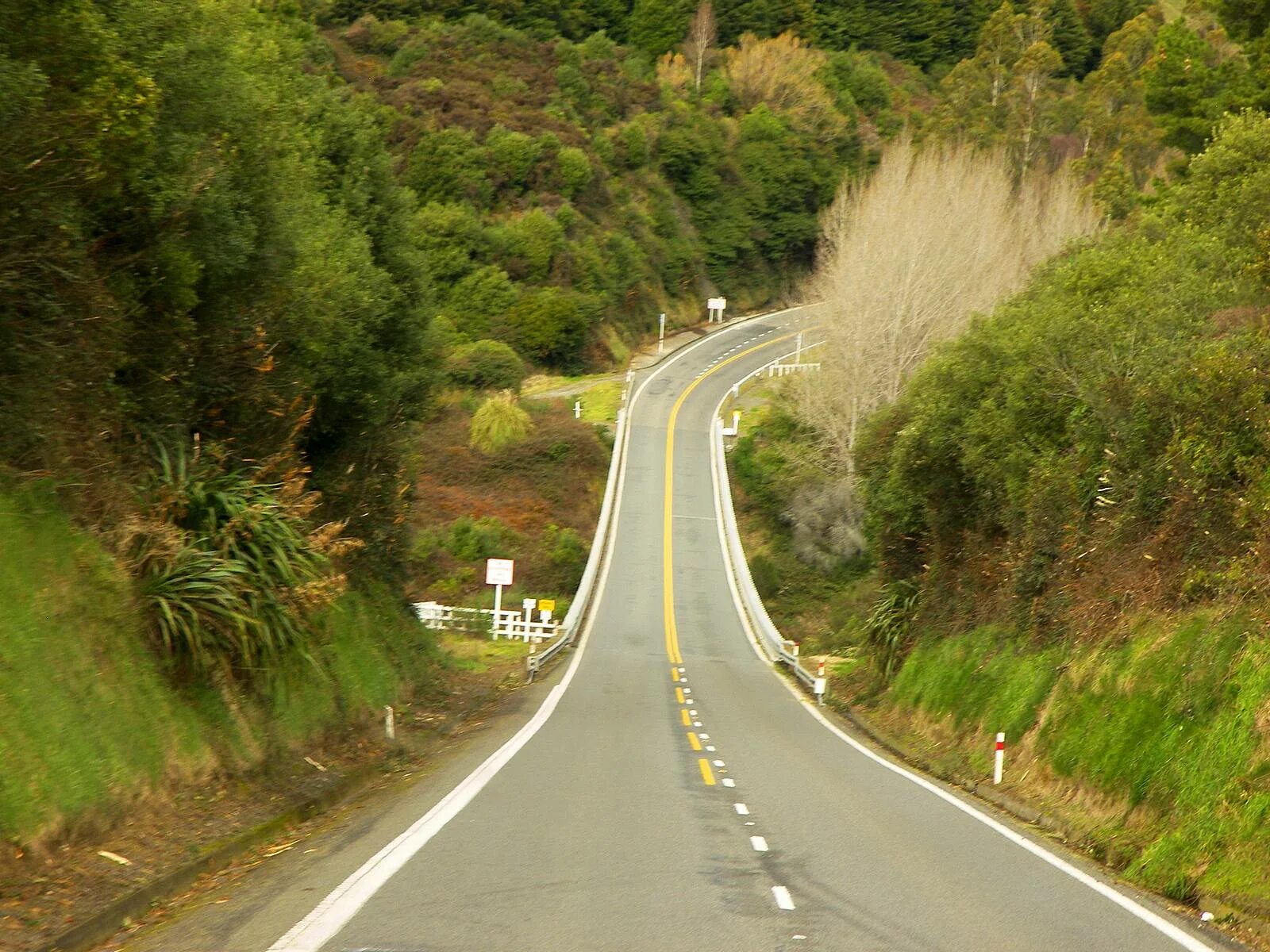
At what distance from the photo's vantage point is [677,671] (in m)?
36.0

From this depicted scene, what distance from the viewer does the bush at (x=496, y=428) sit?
206 ft

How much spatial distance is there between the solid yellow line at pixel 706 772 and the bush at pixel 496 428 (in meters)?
44.3

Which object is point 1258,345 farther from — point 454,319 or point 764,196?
point 764,196

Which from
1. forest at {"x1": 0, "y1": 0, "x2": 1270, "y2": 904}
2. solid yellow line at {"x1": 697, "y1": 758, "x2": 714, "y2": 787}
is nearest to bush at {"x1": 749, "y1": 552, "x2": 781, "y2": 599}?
forest at {"x1": 0, "y1": 0, "x2": 1270, "y2": 904}

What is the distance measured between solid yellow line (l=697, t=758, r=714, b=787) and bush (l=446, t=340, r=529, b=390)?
51.5 metres

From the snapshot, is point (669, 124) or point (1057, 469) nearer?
point (1057, 469)

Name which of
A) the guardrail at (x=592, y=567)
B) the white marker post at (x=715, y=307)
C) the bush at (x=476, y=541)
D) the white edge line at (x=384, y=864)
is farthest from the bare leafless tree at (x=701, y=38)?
the white edge line at (x=384, y=864)

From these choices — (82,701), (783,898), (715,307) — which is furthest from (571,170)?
(783,898)

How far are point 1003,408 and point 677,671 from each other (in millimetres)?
15535

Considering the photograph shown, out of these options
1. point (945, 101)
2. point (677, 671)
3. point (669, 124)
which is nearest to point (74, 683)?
point (677, 671)

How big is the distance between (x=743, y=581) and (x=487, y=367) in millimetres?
24267

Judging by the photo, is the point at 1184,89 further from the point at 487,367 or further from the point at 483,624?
the point at 487,367

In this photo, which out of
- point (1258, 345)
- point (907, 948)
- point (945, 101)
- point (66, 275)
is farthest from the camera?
point (945, 101)

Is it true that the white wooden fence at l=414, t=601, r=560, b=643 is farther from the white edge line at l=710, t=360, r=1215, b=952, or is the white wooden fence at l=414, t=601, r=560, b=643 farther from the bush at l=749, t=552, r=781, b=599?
the bush at l=749, t=552, r=781, b=599
